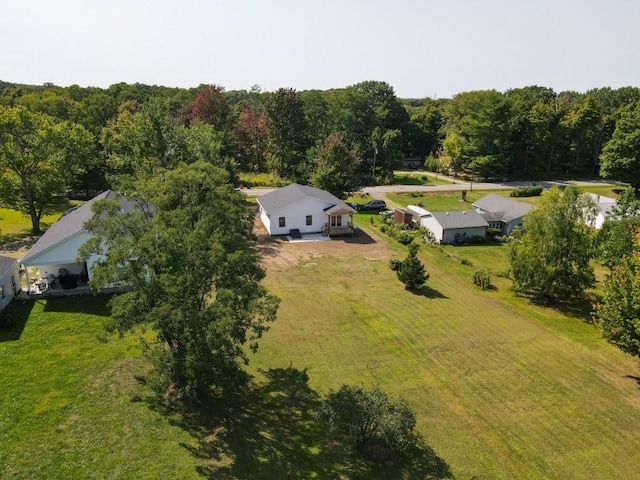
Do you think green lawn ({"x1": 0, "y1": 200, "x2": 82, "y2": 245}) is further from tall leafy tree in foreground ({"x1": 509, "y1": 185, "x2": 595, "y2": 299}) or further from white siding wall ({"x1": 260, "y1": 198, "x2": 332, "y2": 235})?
tall leafy tree in foreground ({"x1": 509, "y1": 185, "x2": 595, "y2": 299})

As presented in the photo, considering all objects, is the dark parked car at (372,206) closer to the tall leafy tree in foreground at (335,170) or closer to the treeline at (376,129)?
the tall leafy tree in foreground at (335,170)

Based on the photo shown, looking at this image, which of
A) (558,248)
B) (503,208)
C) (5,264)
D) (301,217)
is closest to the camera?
(5,264)

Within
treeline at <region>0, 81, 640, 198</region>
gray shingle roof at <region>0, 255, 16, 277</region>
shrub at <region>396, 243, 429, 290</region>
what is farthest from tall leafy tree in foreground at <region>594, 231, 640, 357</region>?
treeline at <region>0, 81, 640, 198</region>

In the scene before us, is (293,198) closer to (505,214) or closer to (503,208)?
(505,214)

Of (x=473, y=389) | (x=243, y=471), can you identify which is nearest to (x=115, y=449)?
(x=243, y=471)

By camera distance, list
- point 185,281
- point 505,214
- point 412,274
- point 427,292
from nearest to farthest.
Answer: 1. point 185,281
2. point 412,274
3. point 427,292
4. point 505,214

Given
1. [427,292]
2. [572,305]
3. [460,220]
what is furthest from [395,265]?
[572,305]

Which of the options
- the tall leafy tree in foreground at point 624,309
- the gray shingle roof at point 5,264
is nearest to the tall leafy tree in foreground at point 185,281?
the gray shingle roof at point 5,264

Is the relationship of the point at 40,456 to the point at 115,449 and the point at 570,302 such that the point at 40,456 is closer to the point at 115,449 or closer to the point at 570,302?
the point at 115,449
